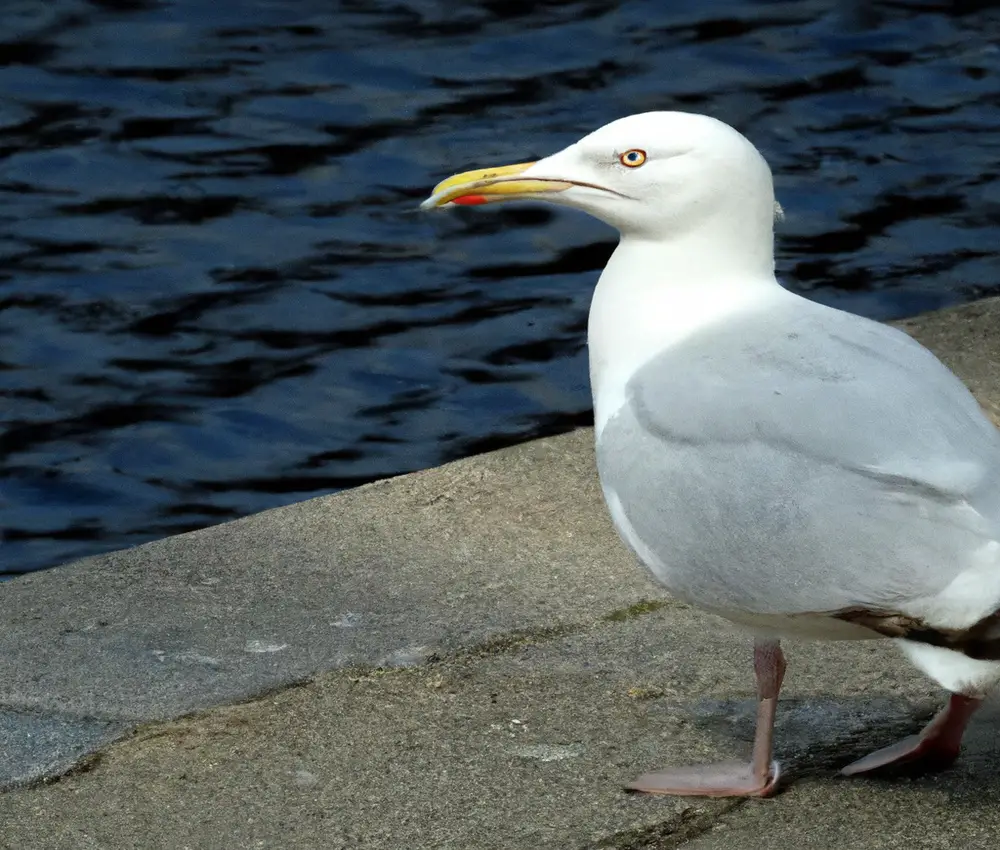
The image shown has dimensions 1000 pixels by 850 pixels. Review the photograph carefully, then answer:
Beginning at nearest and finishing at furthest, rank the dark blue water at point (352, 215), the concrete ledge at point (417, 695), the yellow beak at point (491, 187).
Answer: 1. the concrete ledge at point (417, 695)
2. the yellow beak at point (491, 187)
3. the dark blue water at point (352, 215)

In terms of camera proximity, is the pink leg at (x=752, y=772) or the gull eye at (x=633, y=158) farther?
the gull eye at (x=633, y=158)

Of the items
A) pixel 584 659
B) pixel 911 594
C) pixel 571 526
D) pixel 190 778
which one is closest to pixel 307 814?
pixel 190 778

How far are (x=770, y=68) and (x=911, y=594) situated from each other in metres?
5.76

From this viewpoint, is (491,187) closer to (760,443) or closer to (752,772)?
(760,443)

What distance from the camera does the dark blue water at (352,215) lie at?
6105 mm

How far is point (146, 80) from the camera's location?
26.6ft

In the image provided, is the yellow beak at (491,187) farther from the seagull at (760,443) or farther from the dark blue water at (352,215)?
the dark blue water at (352,215)

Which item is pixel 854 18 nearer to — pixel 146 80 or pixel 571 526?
pixel 146 80

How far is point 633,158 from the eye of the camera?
3.52 metres

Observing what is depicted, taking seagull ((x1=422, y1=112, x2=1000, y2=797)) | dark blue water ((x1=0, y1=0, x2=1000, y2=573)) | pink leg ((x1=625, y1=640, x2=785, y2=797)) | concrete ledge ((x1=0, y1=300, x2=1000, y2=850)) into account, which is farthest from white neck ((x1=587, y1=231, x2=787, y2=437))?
dark blue water ((x1=0, y1=0, x2=1000, y2=573))

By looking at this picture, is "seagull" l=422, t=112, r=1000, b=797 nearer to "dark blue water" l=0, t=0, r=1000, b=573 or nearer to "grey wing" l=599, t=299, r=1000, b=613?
"grey wing" l=599, t=299, r=1000, b=613

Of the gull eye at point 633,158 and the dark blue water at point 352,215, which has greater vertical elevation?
the gull eye at point 633,158

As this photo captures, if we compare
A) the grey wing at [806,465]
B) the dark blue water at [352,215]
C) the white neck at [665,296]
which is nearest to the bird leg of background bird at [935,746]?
the grey wing at [806,465]

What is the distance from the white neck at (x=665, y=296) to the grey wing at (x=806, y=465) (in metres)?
0.08
